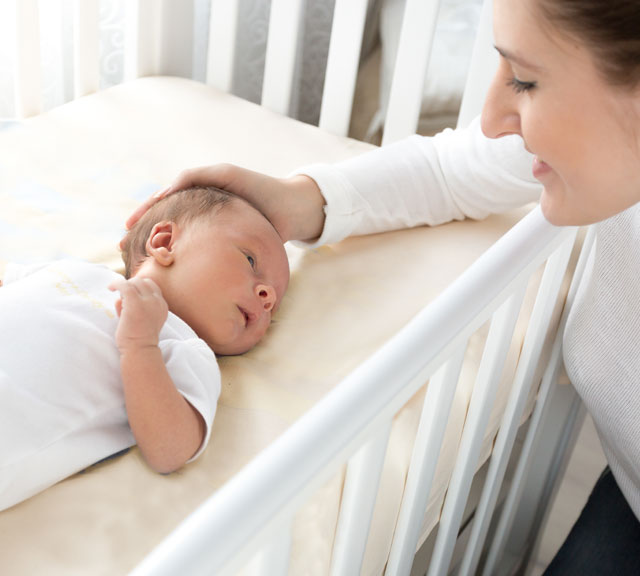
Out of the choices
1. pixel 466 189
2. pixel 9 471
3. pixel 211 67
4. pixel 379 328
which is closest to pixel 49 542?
pixel 9 471

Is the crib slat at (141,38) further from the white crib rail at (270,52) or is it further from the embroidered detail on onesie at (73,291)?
the embroidered detail on onesie at (73,291)

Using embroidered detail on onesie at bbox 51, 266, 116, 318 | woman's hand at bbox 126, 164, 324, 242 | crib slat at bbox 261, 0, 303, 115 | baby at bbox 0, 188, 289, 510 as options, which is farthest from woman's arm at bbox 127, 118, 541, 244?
crib slat at bbox 261, 0, 303, 115

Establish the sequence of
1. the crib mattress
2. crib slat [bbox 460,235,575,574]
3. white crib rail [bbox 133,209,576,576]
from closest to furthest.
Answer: white crib rail [bbox 133,209,576,576], the crib mattress, crib slat [bbox 460,235,575,574]

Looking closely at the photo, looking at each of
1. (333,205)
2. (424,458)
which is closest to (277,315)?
(333,205)

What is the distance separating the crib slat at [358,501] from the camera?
1.61ft

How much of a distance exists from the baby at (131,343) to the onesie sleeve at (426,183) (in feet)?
0.59

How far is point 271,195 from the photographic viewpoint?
0.89 metres

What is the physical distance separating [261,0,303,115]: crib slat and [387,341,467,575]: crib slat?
31.0 inches

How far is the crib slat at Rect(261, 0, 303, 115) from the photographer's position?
1251mm

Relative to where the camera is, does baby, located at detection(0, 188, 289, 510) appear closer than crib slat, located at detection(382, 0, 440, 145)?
Yes

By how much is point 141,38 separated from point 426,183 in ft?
1.86

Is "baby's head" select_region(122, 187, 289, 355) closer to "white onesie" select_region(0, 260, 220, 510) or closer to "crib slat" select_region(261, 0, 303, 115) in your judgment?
"white onesie" select_region(0, 260, 220, 510)

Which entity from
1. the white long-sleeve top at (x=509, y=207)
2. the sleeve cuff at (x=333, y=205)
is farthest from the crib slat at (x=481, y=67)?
the sleeve cuff at (x=333, y=205)

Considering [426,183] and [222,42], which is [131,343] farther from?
[222,42]
